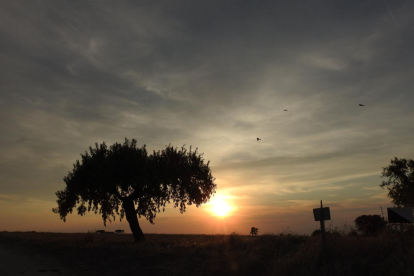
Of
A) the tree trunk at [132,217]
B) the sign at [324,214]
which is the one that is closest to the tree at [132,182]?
the tree trunk at [132,217]

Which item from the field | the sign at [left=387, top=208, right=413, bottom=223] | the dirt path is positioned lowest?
the dirt path

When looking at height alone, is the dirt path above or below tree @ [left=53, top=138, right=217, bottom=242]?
below

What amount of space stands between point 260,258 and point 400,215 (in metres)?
6.99

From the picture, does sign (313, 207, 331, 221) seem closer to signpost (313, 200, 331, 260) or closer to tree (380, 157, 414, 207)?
signpost (313, 200, 331, 260)

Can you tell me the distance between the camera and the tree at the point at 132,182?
31.4m

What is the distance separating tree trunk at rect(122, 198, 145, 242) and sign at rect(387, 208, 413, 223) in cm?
2454

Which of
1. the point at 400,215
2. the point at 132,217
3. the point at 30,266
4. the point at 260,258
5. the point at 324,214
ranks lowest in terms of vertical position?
the point at 30,266

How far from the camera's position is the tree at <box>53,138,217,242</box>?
103 ft

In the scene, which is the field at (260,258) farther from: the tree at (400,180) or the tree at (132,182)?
the tree at (400,180)

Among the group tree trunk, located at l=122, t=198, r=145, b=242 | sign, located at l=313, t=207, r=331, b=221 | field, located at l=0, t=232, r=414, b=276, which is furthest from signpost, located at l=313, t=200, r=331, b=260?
tree trunk, located at l=122, t=198, r=145, b=242

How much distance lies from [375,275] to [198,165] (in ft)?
78.6

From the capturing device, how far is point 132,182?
3100cm

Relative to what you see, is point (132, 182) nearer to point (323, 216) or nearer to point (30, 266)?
point (30, 266)

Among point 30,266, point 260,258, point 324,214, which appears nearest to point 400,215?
point 324,214
